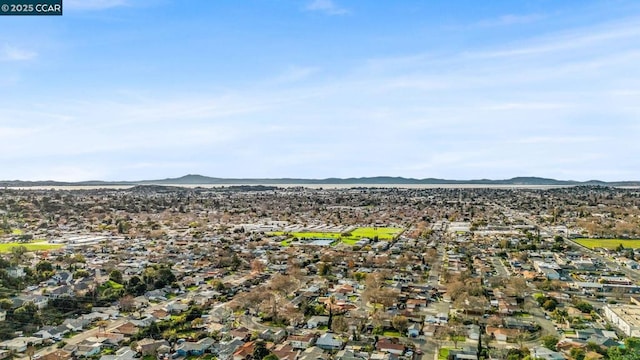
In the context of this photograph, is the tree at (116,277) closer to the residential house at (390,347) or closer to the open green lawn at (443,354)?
the residential house at (390,347)

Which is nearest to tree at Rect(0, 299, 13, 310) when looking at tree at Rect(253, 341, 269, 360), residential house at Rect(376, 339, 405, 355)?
tree at Rect(253, 341, 269, 360)

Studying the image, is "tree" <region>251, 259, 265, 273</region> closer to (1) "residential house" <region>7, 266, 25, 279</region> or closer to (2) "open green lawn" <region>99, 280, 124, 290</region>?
(2) "open green lawn" <region>99, 280, 124, 290</region>

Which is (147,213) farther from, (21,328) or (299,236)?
(21,328)

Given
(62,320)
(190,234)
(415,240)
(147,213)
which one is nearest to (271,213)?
(147,213)

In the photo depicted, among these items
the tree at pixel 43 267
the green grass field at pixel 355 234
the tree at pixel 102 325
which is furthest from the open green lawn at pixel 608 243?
the tree at pixel 43 267

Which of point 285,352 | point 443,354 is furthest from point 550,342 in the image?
point 285,352

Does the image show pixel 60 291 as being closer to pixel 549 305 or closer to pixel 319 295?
pixel 319 295
